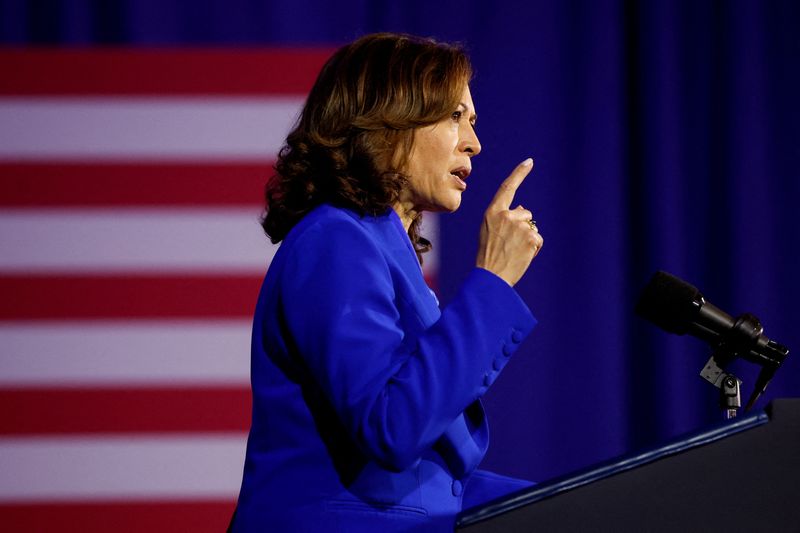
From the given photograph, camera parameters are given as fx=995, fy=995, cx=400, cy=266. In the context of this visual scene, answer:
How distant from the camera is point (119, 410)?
205 centimetres

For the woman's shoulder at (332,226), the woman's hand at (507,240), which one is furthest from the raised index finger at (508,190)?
the woman's shoulder at (332,226)

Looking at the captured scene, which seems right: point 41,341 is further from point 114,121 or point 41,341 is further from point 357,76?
point 357,76

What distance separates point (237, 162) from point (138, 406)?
1.81ft

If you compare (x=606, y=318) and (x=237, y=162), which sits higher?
(x=237, y=162)

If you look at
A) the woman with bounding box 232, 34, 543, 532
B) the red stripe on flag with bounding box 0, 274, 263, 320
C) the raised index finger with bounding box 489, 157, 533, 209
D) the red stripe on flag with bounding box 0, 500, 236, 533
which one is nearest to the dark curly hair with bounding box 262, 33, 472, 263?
the woman with bounding box 232, 34, 543, 532

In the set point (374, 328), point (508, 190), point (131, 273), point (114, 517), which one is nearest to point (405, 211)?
point (508, 190)

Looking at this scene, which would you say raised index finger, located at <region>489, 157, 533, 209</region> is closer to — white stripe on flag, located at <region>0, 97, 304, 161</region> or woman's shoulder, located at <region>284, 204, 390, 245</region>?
woman's shoulder, located at <region>284, 204, 390, 245</region>

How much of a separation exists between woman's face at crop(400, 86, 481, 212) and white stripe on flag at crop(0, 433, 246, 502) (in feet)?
3.49

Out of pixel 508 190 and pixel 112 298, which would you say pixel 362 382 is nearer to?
pixel 508 190

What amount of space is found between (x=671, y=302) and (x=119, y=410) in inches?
52.9

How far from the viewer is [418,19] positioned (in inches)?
88.5

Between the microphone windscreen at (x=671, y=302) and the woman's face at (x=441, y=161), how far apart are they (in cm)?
24

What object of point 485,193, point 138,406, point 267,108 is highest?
point 267,108

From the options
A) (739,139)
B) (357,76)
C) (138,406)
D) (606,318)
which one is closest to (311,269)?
(357,76)
